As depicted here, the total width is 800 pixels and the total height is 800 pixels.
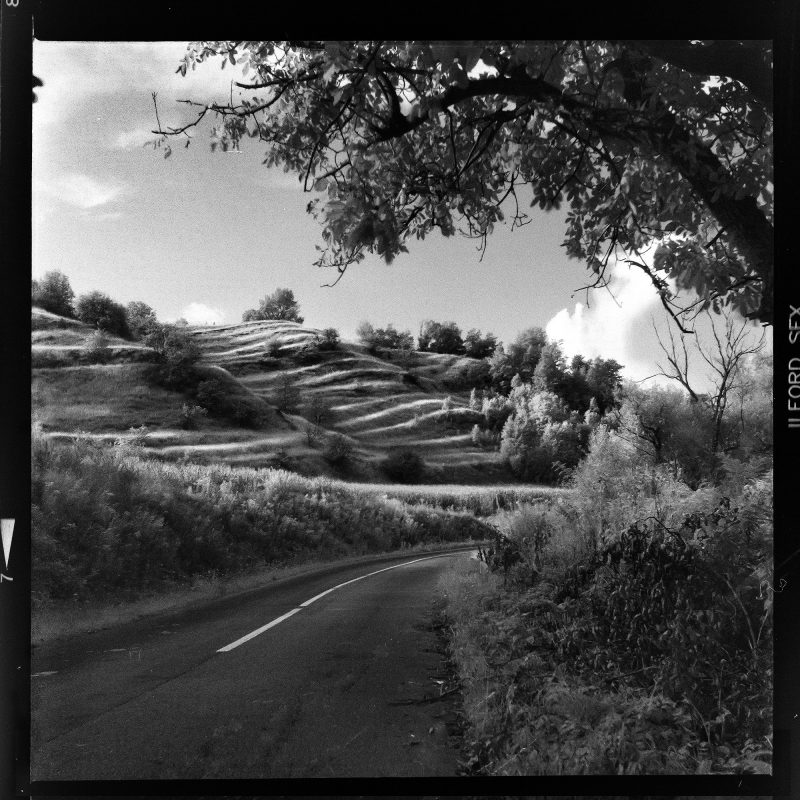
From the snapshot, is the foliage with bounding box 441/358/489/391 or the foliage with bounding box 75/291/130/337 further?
the foliage with bounding box 441/358/489/391

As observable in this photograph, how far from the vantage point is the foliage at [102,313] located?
266 cm

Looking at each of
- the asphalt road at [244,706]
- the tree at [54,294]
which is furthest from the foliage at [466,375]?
the tree at [54,294]

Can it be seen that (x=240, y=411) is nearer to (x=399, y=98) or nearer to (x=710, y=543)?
(x=399, y=98)

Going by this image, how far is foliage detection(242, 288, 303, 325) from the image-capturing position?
2877 millimetres

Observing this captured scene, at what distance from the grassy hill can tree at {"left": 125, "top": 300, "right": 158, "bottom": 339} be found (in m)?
0.10

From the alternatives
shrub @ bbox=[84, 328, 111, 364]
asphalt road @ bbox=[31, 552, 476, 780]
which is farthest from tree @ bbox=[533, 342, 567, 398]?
shrub @ bbox=[84, 328, 111, 364]

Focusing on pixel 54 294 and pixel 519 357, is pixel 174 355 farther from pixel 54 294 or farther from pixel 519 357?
pixel 519 357

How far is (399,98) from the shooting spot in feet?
9.81

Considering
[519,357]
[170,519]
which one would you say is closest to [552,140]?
[519,357]

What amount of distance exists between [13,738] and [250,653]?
1204mm

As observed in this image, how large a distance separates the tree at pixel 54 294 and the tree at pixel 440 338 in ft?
6.32

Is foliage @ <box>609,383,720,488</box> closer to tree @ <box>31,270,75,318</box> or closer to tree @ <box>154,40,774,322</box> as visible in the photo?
tree @ <box>154,40,774,322</box>

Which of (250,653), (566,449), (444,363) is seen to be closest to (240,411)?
(444,363)

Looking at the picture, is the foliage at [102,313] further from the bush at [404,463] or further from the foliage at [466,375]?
the foliage at [466,375]
